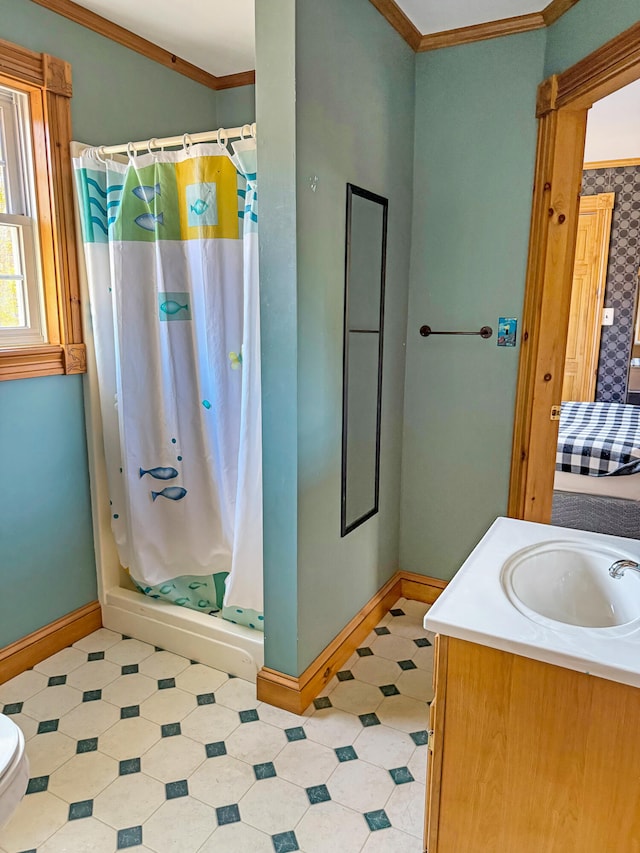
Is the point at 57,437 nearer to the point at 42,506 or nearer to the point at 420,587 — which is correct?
the point at 42,506

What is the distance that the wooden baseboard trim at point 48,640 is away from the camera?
2.27m

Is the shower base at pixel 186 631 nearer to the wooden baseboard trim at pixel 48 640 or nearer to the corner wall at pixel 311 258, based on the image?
the wooden baseboard trim at pixel 48 640

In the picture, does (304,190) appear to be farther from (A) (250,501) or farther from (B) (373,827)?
(B) (373,827)

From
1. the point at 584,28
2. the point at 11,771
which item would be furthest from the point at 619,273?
the point at 11,771

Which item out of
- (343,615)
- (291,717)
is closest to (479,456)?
(343,615)

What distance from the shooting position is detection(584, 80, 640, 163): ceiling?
3516 millimetres

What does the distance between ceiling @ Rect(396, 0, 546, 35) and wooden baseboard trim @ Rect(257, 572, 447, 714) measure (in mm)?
2380

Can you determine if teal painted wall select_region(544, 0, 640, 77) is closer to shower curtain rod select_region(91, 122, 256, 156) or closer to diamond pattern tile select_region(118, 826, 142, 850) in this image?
shower curtain rod select_region(91, 122, 256, 156)

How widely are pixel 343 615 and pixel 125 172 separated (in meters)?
1.92

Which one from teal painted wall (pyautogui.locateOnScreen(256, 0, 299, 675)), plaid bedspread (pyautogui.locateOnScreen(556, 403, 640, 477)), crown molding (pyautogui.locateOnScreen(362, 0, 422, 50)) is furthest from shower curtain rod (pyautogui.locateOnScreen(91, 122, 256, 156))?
plaid bedspread (pyautogui.locateOnScreen(556, 403, 640, 477))

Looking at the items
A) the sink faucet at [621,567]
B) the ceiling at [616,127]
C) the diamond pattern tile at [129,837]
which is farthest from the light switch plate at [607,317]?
the diamond pattern tile at [129,837]

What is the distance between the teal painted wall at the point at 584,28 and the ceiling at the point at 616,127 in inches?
46.1

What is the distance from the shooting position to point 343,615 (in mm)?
2414

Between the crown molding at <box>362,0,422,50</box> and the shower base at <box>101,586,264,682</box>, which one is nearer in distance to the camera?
the crown molding at <box>362,0,422,50</box>
